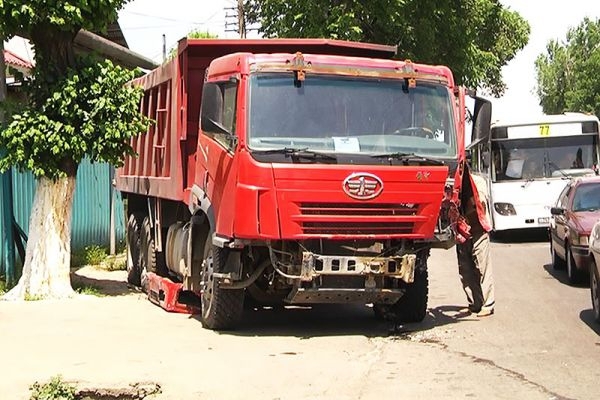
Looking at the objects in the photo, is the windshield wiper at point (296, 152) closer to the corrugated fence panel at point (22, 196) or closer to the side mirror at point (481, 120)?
the side mirror at point (481, 120)

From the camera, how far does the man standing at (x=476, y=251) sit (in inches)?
401

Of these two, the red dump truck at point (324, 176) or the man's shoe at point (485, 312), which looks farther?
the man's shoe at point (485, 312)

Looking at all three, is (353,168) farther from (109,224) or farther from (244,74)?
(109,224)

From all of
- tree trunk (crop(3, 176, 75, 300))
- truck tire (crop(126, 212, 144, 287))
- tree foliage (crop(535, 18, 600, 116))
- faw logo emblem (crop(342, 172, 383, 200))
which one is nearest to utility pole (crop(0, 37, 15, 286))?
tree trunk (crop(3, 176, 75, 300))

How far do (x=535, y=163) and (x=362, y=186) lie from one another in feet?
43.8

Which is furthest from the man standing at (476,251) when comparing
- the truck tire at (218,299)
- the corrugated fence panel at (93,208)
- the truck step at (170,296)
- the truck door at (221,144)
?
the corrugated fence panel at (93,208)

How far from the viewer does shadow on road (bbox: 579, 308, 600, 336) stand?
9.66 metres

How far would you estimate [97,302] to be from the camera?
1212cm

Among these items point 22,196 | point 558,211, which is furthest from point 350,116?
point 22,196

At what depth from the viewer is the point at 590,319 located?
10.2 metres

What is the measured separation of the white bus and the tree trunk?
11.6m

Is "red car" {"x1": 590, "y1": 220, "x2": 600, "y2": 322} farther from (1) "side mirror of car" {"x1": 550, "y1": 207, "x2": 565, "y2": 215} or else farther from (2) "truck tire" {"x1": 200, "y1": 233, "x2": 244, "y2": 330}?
(1) "side mirror of car" {"x1": 550, "y1": 207, "x2": 565, "y2": 215}

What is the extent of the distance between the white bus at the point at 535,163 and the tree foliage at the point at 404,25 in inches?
192

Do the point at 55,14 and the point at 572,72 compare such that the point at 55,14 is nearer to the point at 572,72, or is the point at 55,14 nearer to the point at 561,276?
the point at 561,276
